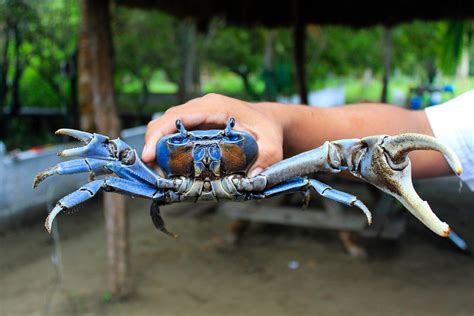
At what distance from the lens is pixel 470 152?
168 cm

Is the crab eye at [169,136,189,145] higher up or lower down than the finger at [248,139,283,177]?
higher up

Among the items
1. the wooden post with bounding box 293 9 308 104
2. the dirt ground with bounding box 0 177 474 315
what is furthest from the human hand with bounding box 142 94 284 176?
the wooden post with bounding box 293 9 308 104

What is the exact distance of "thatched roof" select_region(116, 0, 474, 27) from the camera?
20.7 ft

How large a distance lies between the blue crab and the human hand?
0.03 m

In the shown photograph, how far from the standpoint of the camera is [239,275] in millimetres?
4785

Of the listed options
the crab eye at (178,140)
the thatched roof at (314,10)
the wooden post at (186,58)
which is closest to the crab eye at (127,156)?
the crab eye at (178,140)

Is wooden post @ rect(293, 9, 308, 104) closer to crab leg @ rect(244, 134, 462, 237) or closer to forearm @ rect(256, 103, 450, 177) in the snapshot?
forearm @ rect(256, 103, 450, 177)

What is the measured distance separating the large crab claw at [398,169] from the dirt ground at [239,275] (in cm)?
264

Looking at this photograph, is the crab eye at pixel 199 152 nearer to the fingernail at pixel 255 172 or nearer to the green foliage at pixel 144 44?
the fingernail at pixel 255 172

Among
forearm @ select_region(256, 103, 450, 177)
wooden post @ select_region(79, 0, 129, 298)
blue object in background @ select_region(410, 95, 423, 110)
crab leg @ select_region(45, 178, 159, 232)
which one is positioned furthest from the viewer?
blue object in background @ select_region(410, 95, 423, 110)

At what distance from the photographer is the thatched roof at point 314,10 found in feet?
20.7

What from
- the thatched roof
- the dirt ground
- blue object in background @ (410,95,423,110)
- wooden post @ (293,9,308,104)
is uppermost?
the thatched roof

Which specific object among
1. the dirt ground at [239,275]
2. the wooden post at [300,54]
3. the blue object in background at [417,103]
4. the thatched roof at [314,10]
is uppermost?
the thatched roof at [314,10]

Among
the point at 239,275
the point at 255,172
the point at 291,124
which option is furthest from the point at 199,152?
the point at 239,275
